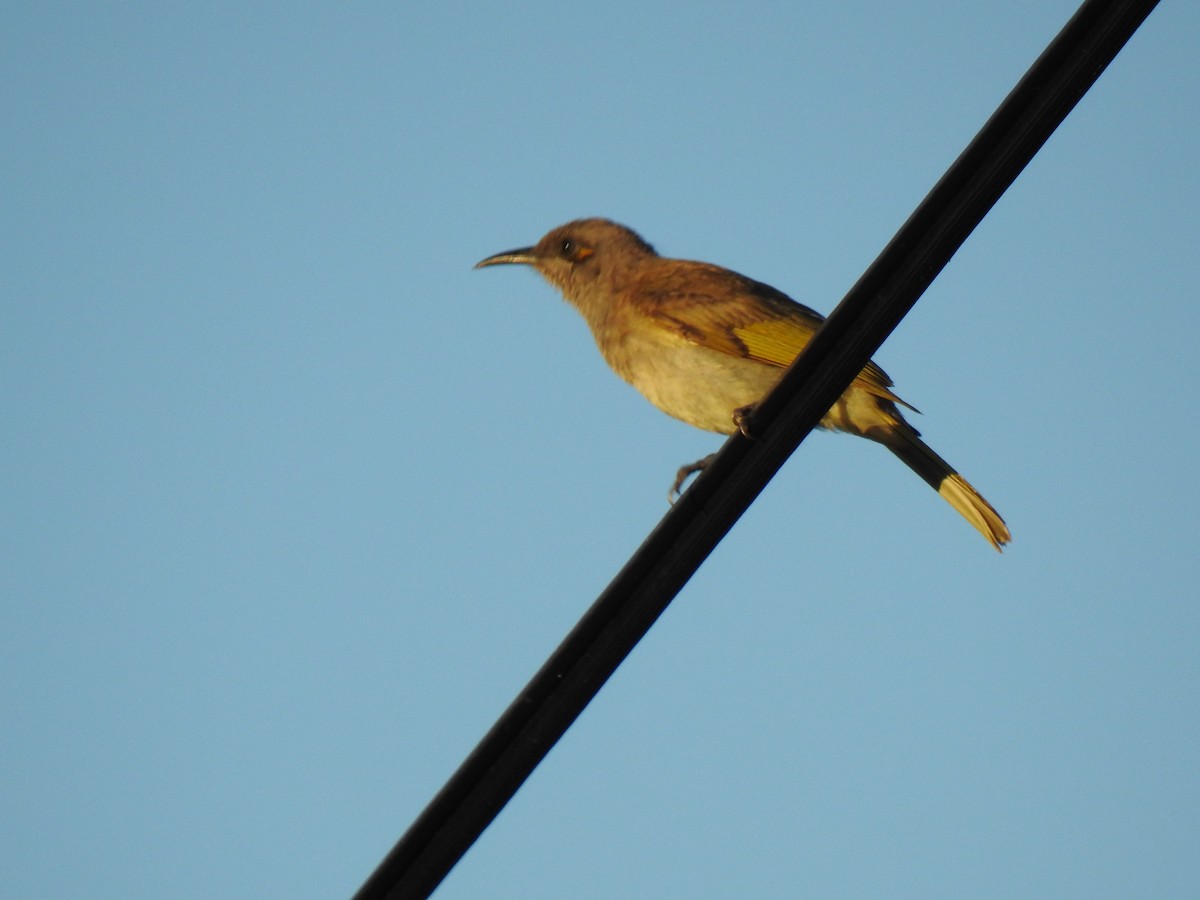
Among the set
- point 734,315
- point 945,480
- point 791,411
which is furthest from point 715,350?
point 791,411

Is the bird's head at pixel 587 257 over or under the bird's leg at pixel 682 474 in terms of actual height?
over

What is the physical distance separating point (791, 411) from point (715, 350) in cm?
321

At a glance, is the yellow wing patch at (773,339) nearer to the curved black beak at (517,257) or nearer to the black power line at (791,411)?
the curved black beak at (517,257)

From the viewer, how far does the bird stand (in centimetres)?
558

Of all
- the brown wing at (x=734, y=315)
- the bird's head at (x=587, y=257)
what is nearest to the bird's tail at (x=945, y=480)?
the brown wing at (x=734, y=315)

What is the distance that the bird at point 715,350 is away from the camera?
5.58 m

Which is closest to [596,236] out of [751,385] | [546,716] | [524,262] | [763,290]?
[524,262]

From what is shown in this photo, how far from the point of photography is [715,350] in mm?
6004

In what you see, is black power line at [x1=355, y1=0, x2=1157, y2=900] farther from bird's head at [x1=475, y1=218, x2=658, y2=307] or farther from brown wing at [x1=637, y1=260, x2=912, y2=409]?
bird's head at [x1=475, y1=218, x2=658, y2=307]

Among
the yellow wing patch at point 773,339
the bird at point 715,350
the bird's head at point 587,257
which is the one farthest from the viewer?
the bird's head at point 587,257

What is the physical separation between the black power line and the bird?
2.30 m

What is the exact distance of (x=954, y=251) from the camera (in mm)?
2762

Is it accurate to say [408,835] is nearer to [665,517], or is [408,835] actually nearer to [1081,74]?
[665,517]

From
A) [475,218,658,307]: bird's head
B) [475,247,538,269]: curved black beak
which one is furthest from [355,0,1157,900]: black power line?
[475,247,538,269]: curved black beak
